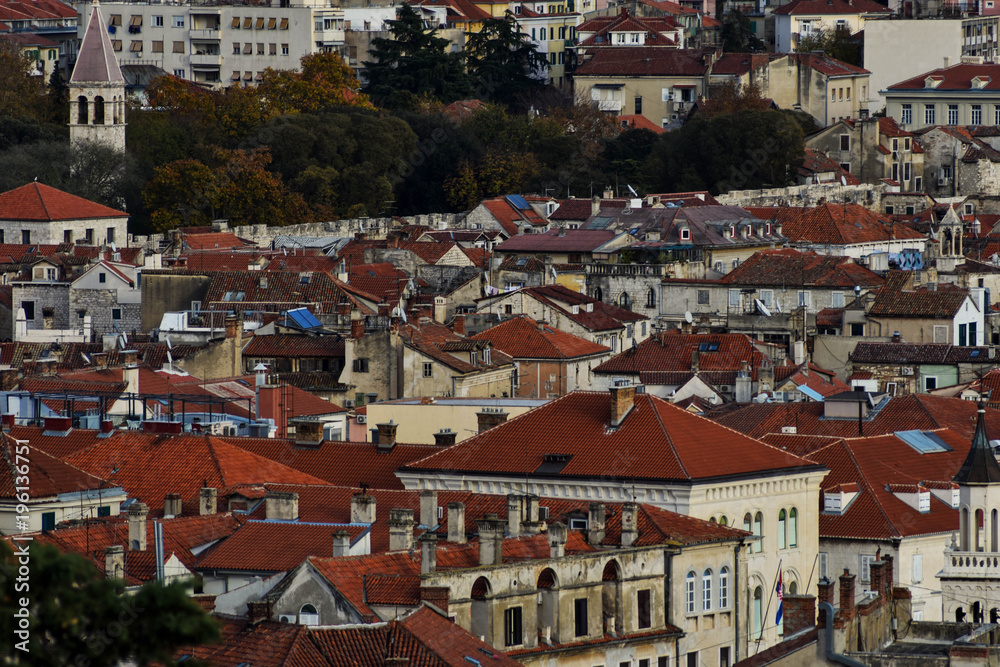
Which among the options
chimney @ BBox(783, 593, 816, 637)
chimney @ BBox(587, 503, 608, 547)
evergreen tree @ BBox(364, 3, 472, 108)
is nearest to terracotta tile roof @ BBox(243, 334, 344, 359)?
chimney @ BBox(587, 503, 608, 547)

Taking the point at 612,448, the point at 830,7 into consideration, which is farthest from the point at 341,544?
the point at 830,7

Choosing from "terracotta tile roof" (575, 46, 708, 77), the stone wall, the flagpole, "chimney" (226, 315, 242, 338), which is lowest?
the flagpole

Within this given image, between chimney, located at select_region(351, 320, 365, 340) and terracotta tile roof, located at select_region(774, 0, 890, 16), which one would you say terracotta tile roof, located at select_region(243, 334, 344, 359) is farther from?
terracotta tile roof, located at select_region(774, 0, 890, 16)

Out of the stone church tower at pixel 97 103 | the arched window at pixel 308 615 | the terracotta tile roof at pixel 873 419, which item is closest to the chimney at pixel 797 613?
the arched window at pixel 308 615

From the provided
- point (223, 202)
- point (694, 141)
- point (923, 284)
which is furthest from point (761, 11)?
point (923, 284)

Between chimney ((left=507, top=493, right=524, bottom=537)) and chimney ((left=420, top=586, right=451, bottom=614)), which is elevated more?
chimney ((left=507, top=493, right=524, bottom=537))

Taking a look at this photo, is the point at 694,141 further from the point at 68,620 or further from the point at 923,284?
the point at 68,620

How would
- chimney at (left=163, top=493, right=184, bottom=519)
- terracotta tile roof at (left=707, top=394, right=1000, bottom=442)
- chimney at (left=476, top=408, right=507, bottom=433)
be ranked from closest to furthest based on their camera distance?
chimney at (left=163, top=493, right=184, bottom=519), chimney at (left=476, top=408, right=507, bottom=433), terracotta tile roof at (left=707, top=394, right=1000, bottom=442)

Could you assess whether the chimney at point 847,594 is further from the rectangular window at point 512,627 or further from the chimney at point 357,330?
the chimney at point 357,330
